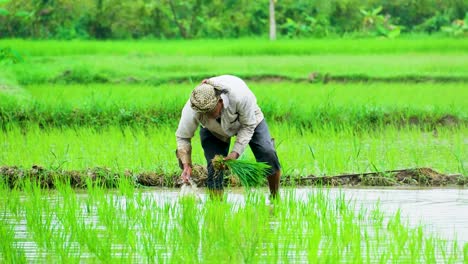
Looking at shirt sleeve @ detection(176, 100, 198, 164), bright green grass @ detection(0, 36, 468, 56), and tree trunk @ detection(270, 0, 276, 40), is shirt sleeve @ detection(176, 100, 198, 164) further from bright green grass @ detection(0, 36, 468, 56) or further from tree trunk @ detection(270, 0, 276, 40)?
tree trunk @ detection(270, 0, 276, 40)

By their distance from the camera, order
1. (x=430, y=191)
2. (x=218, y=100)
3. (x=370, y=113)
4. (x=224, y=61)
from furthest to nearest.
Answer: (x=224, y=61), (x=370, y=113), (x=430, y=191), (x=218, y=100)

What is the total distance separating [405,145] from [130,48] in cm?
908

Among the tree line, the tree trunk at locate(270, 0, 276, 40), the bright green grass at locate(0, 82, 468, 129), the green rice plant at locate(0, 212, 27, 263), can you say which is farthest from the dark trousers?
the tree line

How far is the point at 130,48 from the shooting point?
1723 centimetres

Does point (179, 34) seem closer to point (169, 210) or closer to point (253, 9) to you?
point (253, 9)

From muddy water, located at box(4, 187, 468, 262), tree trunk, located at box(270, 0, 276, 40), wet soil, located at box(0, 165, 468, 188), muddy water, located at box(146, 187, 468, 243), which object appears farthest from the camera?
tree trunk, located at box(270, 0, 276, 40)

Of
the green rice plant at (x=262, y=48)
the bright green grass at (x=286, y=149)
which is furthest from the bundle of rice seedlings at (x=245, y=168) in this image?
the green rice plant at (x=262, y=48)

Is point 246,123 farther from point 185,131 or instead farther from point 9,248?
point 9,248

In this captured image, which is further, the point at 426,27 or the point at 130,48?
the point at 426,27

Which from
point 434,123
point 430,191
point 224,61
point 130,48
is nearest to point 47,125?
point 434,123

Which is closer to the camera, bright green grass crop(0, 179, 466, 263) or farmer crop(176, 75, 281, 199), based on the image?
bright green grass crop(0, 179, 466, 263)

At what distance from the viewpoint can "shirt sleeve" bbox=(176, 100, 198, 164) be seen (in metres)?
5.75

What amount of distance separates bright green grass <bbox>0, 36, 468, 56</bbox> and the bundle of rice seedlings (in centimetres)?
1075

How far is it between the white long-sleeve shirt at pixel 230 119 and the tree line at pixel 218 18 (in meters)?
13.4
